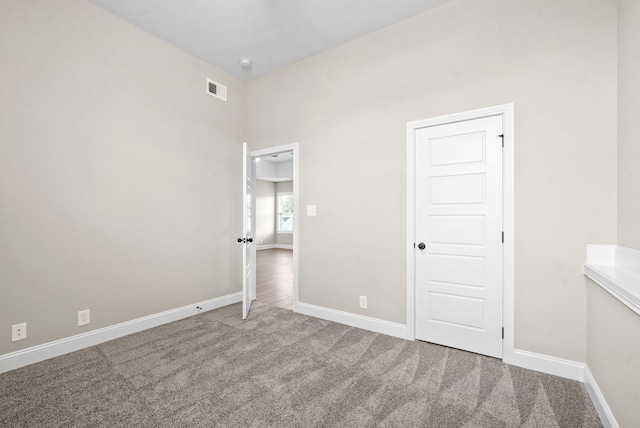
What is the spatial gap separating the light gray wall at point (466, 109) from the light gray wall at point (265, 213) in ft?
→ 22.3

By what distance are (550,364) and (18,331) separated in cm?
428

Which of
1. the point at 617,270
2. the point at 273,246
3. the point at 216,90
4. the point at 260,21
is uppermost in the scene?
the point at 260,21

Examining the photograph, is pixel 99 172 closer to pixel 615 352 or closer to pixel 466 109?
pixel 466 109

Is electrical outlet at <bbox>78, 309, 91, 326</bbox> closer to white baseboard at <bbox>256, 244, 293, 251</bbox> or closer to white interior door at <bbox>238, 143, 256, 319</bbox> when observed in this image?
white interior door at <bbox>238, 143, 256, 319</bbox>

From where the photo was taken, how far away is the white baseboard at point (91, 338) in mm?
2260

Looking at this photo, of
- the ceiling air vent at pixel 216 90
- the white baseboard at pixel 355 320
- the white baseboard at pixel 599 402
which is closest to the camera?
the white baseboard at pixel 599 402

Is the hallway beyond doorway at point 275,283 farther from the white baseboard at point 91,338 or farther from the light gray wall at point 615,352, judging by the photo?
the light gray wall at point 615,352

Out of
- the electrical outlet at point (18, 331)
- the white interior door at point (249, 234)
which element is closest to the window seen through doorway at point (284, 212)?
the white interior door at point (249, 234)

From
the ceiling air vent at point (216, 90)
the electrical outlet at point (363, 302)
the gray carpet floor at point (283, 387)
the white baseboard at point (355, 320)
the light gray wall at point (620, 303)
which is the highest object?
the ceiling air vent at point (216, 90)

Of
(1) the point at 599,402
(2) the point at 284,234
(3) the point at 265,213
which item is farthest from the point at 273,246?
(1) the point at 599,402

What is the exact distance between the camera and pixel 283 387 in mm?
2006

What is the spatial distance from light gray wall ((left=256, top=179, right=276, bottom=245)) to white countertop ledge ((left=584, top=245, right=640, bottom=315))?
9.27 meters

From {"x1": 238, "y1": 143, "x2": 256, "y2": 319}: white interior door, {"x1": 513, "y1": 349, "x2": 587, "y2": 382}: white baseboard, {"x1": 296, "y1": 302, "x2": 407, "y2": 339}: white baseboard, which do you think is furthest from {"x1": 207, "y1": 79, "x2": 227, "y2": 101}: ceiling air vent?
{"x1": 513, "y1": 349, "x2": 587, "y2": 382}: white baseboard

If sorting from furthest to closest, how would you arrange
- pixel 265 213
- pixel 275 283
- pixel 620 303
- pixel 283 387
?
1. pixel 265 213
2. pixel 275 283
3. pixel 283 387
4. pixel 620 303
